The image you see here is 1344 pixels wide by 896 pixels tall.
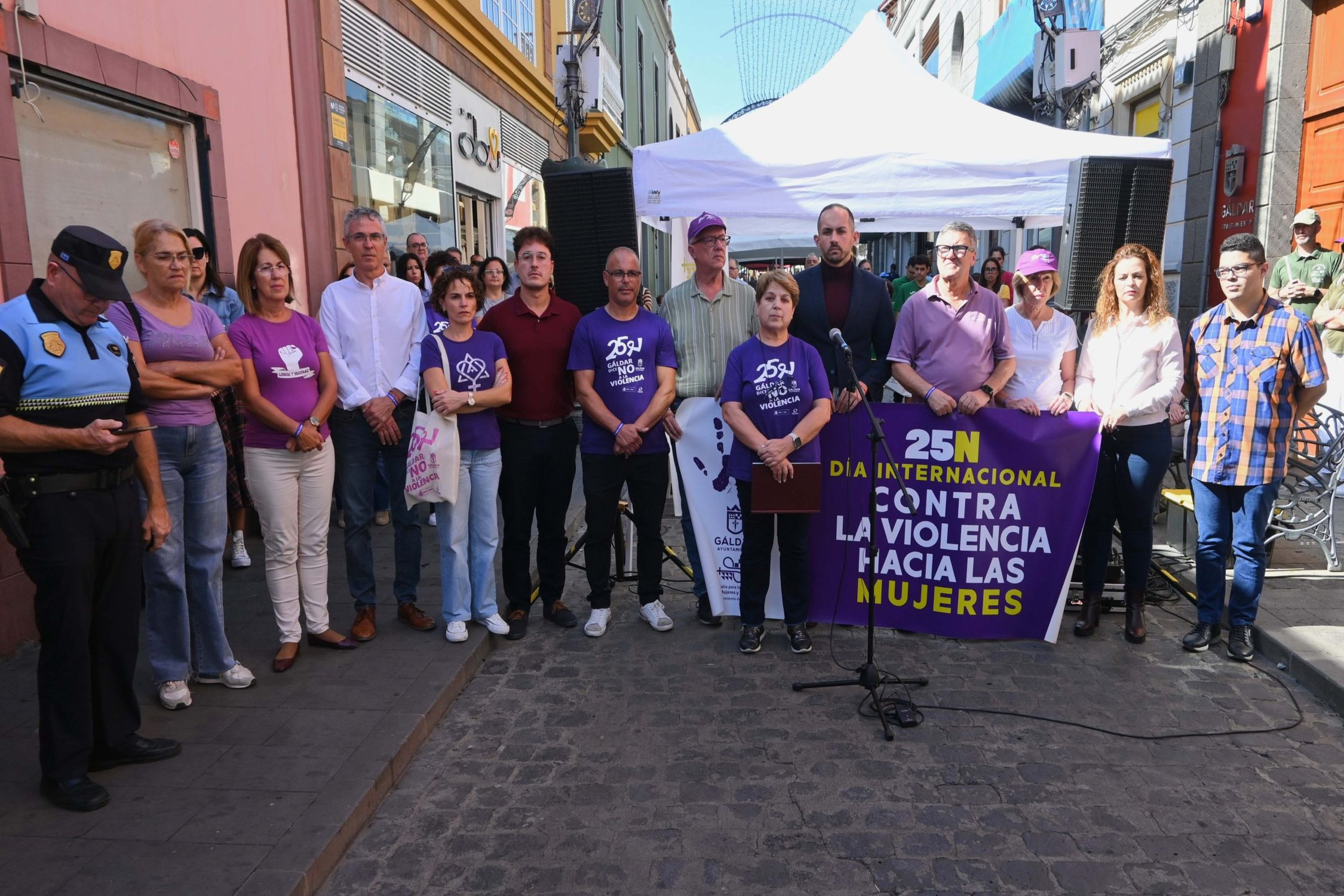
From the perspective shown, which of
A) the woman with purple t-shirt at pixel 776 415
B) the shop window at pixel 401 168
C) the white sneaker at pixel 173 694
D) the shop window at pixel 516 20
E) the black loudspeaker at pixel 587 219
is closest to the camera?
the white sneaker at pixel 173 694

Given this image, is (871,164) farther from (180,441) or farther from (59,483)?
(59,483)

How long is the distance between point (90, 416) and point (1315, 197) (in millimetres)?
11170

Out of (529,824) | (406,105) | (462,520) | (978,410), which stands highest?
(406,105)

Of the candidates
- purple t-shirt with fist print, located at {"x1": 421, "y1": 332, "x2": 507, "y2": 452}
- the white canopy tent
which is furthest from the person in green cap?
purple t-shirt with fist print, located at {"x1": 421, "y1": 332, "x2": 507, "y2": 452}

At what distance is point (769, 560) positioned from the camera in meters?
4.88

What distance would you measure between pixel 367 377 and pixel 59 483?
5.83 ft

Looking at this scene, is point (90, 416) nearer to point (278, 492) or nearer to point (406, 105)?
point (278, 492)

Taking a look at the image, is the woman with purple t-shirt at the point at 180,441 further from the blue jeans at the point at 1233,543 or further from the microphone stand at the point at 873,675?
the blue jeans at the point at 1233,543

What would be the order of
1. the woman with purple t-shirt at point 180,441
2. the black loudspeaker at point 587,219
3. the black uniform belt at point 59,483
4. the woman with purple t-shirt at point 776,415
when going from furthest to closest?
1. the black loudspeaker at point 587,219
2. the woman with purple t-shirt at point 776,415
3. the woman with purple t-shirt at point 180,441
4. the black uniform belt at point 59,483

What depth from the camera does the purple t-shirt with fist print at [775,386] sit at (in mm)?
4578

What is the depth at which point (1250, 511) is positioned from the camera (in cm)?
457

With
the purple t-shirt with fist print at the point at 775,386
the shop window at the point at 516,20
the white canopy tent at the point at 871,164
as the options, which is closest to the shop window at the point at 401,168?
the shop window at the point at 516,20

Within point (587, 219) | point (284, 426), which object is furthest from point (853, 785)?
point (587, 219)

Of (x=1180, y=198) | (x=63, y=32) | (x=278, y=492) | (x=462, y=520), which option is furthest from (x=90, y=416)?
(x=1180, y=198)
